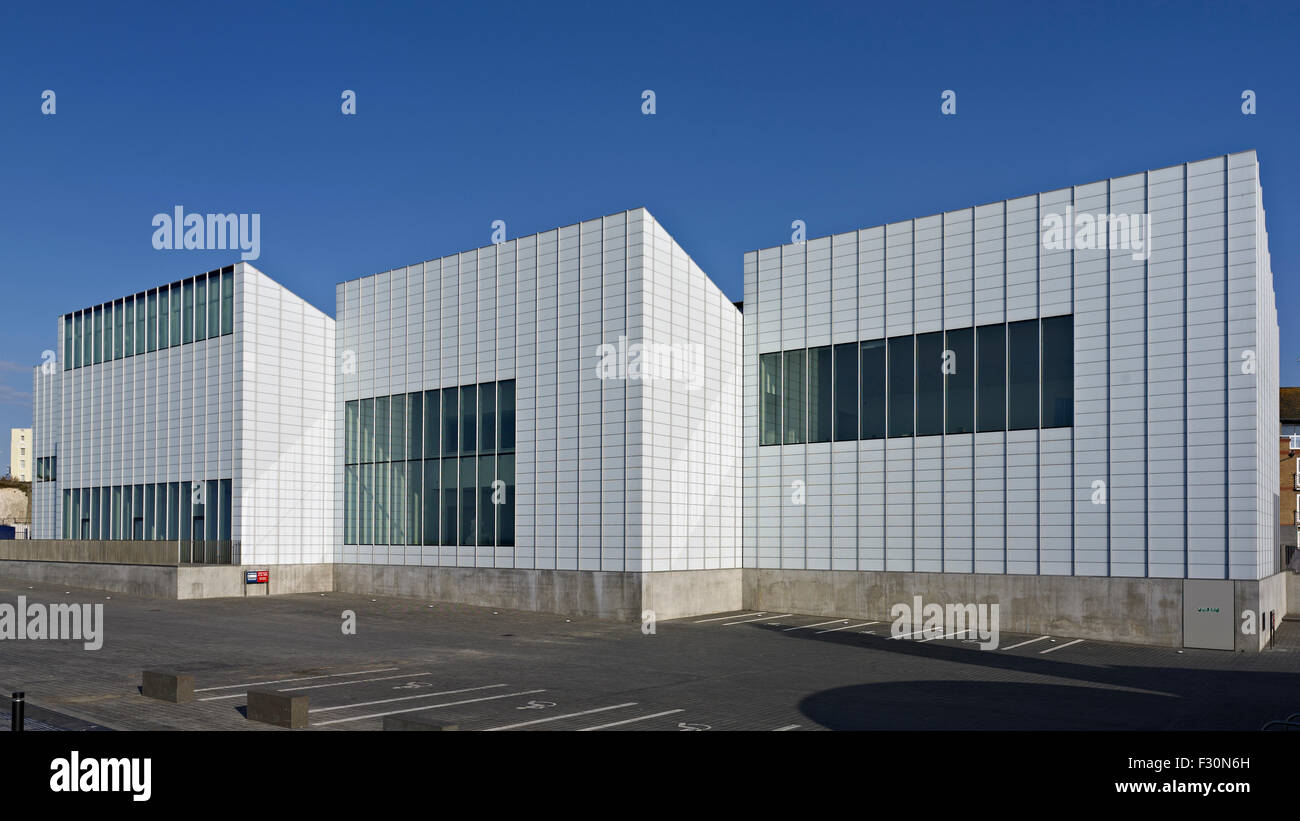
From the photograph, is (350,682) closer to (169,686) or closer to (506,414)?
(169,686)

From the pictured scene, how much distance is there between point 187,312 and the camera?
42.4 meters

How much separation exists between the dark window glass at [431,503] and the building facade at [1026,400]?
11.4 m

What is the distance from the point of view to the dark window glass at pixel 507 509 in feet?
115

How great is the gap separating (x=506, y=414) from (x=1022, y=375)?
17.0 meters

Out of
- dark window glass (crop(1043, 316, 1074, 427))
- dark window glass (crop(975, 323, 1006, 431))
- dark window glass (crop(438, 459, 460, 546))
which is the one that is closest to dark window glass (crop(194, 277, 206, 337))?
dark window glass (crop(438, 459, 460, 546))

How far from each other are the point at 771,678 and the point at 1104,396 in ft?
47.9

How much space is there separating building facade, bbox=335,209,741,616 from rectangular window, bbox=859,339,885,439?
490 centimetres

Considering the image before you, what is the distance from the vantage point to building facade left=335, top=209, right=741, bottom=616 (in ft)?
106

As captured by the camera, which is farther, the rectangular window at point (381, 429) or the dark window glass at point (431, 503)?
the rectangular window at point (381, 429)

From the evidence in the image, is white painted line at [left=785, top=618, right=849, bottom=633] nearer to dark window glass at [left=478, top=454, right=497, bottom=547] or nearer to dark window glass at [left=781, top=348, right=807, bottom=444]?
dark window glass at [left=781, top=348, right=807, bottom=444]

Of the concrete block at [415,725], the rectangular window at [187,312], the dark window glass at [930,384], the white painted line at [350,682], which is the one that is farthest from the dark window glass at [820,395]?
the rectangular window at [187,312]

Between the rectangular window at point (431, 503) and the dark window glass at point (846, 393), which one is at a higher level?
the dark window glass at point (846, 393)

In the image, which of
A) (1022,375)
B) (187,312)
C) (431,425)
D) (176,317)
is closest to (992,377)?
(1022,375)

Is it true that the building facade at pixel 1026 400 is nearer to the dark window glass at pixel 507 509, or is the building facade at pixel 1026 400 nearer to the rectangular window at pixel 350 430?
the dark window glass at pixel 507 509
